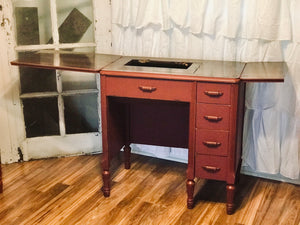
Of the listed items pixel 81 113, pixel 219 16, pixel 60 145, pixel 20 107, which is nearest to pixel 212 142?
pixel 219 16

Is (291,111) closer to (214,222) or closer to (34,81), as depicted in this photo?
(214,222)

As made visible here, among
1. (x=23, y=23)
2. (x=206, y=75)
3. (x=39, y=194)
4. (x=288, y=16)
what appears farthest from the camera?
(x=23, y=23)

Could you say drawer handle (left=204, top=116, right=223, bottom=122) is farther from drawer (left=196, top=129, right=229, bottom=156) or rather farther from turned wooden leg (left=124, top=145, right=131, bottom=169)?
turned wooden leg (left=124, top=145, right=131, bottom=169)

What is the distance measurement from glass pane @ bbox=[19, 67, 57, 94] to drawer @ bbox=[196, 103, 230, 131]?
4.03ft

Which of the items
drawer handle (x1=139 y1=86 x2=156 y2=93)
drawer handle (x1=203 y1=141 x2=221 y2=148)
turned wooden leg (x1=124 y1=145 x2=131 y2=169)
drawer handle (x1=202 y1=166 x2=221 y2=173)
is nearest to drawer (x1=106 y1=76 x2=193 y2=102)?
drawer handle (x1=139 y1=86 x2=156 y2=93)

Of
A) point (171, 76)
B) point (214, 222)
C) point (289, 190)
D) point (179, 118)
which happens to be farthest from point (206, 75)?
point (289, 190)

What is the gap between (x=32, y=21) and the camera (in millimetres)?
3250

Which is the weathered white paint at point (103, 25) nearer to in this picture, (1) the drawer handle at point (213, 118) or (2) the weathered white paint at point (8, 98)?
(2) the weathered white paint at point (8, 98)

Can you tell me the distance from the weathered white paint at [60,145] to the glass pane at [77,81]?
1.18 feet

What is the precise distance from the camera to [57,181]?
3.18 m

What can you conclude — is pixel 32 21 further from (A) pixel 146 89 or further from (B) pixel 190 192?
(B) pixel 190 192

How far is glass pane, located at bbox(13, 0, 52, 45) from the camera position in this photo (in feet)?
10.5

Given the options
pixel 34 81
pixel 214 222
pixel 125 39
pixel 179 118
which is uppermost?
pixel 125 39

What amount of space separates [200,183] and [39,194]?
1.05 meters
